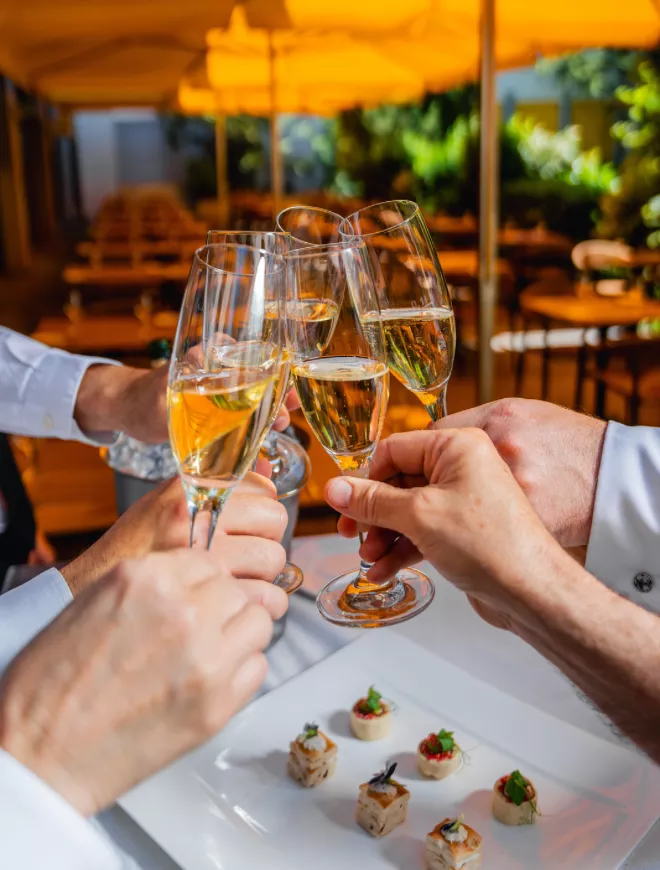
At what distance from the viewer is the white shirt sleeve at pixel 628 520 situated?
122 centimetres

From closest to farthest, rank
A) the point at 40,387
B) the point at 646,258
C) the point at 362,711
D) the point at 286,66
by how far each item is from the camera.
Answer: the point at 362,711 → the point at 40,387 → the point at 646,258 → the point at 286,66

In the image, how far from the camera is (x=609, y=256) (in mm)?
6363

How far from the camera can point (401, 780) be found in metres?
1.01

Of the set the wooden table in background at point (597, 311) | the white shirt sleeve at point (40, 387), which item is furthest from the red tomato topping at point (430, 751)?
the wooden table in background at point (597, 311)

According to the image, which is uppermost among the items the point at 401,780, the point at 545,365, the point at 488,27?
the point at 488,27

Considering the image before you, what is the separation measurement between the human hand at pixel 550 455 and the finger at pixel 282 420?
0.25 meters

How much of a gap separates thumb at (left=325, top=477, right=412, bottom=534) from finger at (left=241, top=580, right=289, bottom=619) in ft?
0.56

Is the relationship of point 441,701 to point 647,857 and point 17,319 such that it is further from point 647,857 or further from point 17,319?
point 17,319

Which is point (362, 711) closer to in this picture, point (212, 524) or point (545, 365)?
point (212, 524)

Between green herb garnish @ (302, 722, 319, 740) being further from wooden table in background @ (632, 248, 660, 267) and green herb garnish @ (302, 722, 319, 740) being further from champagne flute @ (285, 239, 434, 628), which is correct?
wooden table in background @ (632, 248, 660, 267)

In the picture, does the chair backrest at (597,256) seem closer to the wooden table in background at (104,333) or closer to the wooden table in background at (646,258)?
the wooden table in background at (646,258)

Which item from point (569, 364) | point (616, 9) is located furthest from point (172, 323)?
point (569, 364)

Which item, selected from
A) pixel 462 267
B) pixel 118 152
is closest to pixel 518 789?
pixel 462 267

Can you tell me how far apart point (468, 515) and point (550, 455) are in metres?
0.42
